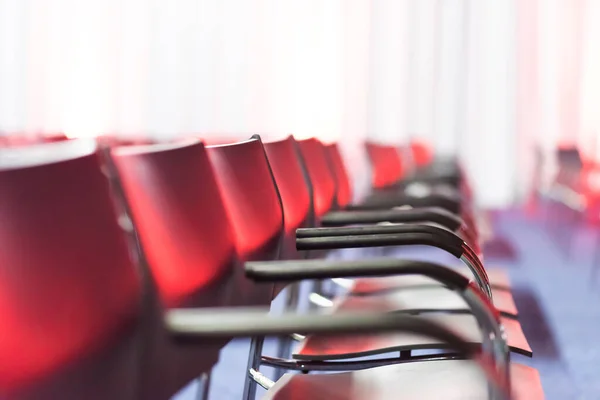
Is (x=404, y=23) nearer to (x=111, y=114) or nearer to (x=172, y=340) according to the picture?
(x=111, y=114)

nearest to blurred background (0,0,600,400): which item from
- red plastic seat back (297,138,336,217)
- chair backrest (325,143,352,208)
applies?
chair backrest (325,143,352,208)

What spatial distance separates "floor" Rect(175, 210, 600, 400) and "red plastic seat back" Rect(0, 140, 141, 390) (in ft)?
2.44

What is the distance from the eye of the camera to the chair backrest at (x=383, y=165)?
3623 mm

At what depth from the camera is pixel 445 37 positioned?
6.35 meters

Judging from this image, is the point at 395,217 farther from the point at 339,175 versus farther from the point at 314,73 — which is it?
the point at 314,73

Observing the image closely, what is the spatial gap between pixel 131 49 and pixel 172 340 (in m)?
5.97

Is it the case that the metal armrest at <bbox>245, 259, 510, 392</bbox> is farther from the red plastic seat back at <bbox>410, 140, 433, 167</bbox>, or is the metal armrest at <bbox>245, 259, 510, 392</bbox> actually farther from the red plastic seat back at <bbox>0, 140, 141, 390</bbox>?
the red plastic seat back at <bbox>410, 140, 433, 167</bbox>

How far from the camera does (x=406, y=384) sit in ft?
4.05

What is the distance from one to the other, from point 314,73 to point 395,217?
4.77 meters

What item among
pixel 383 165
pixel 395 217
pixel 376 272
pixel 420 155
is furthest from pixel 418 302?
pixel 420 155

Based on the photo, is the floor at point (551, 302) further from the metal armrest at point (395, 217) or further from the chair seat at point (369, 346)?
the metal armrest at point (395, 217)

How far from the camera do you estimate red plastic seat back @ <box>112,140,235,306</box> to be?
102 centimetres

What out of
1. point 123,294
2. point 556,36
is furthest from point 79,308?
point 556,36

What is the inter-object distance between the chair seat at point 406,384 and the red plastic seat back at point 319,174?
2.51 feet
